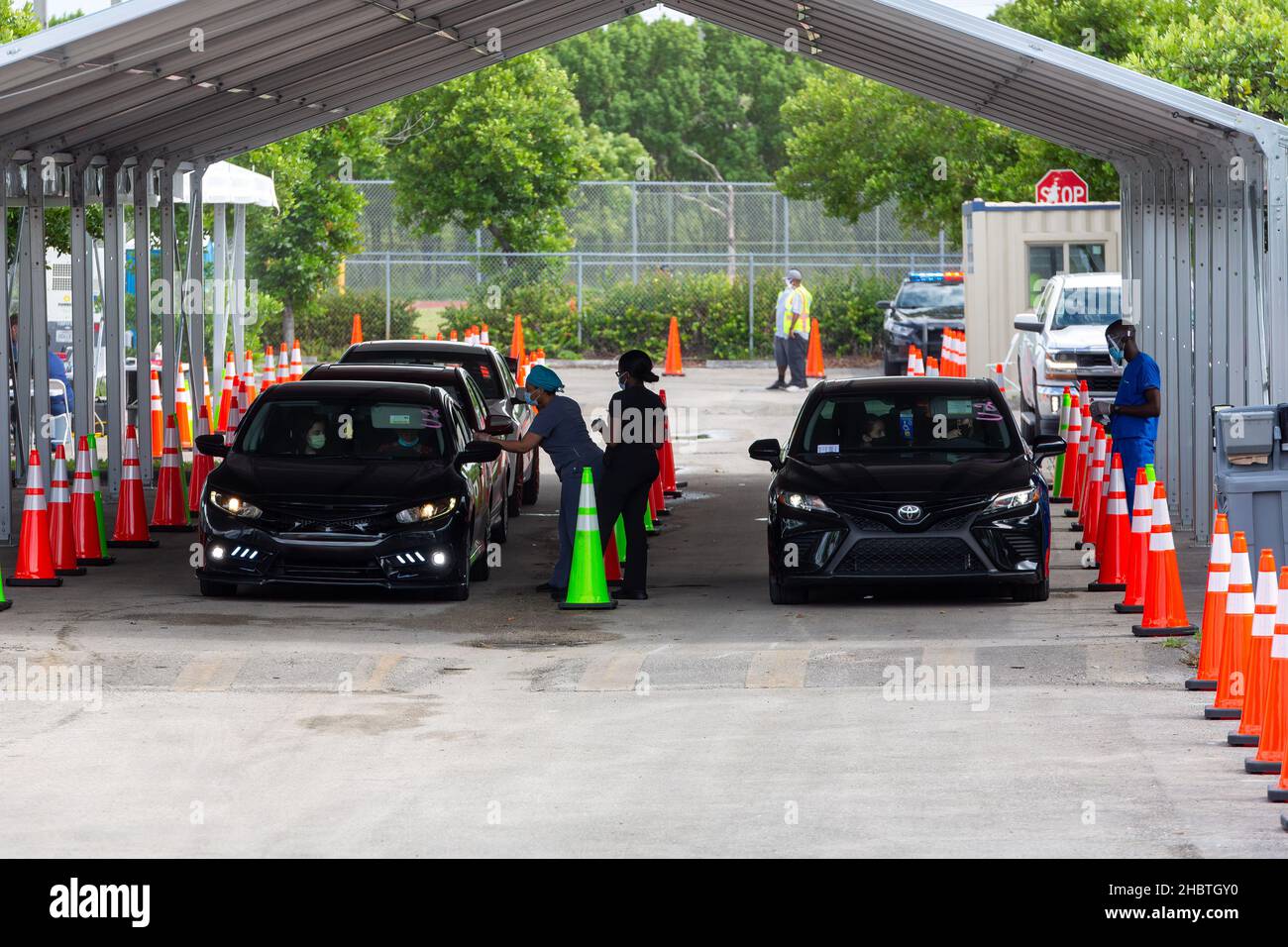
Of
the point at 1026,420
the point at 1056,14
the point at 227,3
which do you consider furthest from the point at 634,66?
the point at 227,3

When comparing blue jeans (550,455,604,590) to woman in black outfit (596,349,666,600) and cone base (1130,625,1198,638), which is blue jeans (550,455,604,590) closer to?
woman in black outfit (596,349,666,600)

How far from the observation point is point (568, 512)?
14430 mm

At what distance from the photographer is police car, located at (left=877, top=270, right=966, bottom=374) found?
37219mm

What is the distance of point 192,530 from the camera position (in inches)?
705

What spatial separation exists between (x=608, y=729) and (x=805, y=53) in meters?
12.0

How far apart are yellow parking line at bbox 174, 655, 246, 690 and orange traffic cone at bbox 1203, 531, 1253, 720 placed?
5201mm

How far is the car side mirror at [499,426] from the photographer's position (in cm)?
1520

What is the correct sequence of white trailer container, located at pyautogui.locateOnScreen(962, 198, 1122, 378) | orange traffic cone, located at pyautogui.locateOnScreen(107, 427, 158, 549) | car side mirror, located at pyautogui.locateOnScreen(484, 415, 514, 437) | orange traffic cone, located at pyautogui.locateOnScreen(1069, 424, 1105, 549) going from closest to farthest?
car side mirror, located at pyautogui.locateOnScreen(484, 415, 514, 437), orange traffic cone, located at pyautogui.locateOnScreen(1069, 424, 1105, 549), orange traffic cone, located at pyautogui.locateOnScreen(107, 427, 158, 549), white trailer container, located at pyautogui.locateOnScreen(962, 198, 1122, 378)

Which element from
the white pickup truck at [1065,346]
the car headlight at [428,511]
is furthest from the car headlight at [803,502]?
the white pickup truck at [1065,346]

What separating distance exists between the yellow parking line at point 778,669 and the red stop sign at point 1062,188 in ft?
61.5

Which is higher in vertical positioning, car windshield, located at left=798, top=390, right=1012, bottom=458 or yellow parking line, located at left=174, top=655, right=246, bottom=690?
car windshield, located at left=798, top=390, right=1012, bottom=458

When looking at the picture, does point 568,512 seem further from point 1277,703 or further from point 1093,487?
point 1277,703

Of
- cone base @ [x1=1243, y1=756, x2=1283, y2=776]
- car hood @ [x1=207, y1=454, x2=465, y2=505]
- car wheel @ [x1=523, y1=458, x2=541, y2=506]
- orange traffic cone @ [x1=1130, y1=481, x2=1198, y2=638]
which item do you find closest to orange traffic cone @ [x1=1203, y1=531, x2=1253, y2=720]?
cone base @ [x1=1243, y1=756, x2=1283, y2=776]

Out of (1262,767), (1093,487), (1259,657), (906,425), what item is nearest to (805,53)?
(1093,487)
